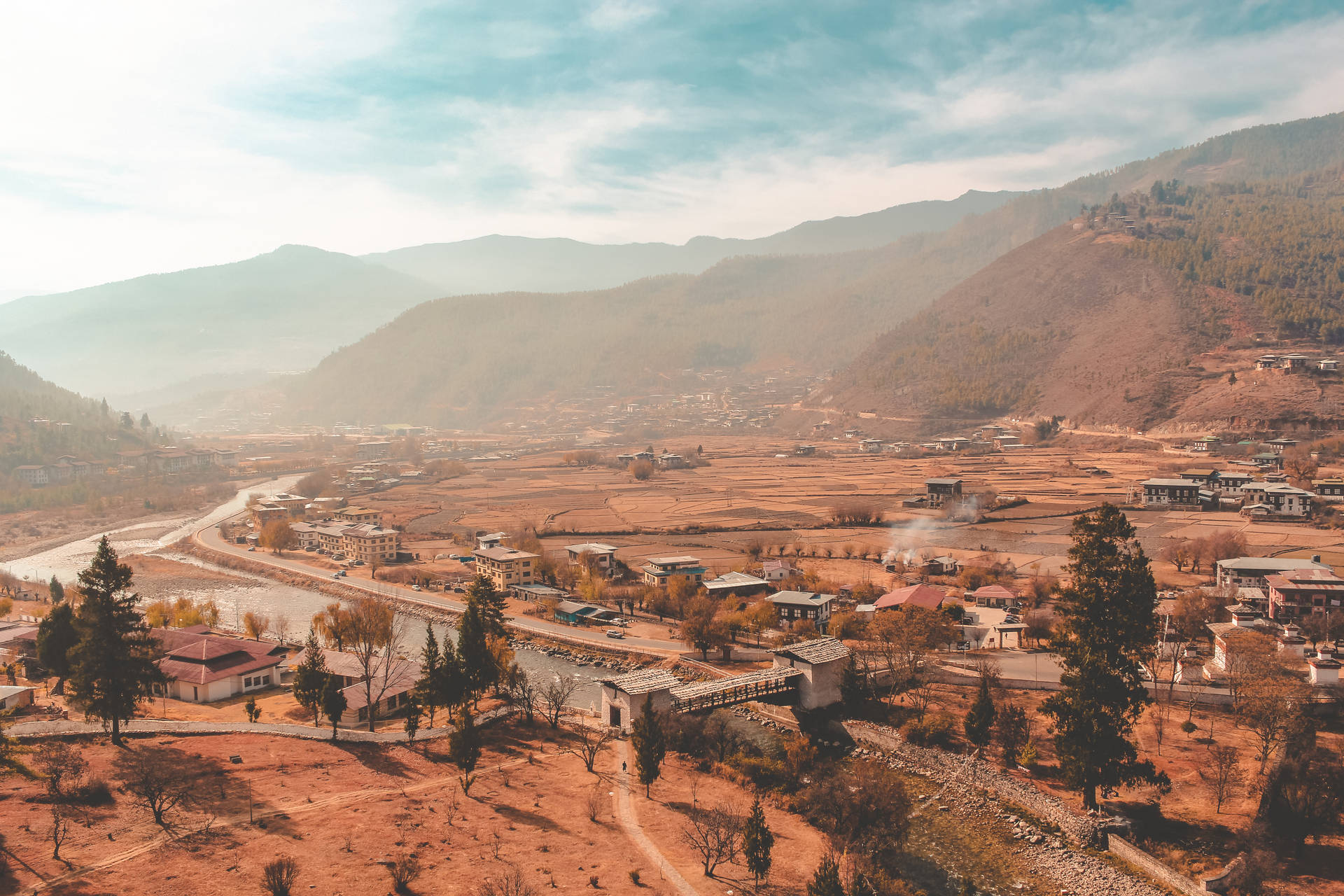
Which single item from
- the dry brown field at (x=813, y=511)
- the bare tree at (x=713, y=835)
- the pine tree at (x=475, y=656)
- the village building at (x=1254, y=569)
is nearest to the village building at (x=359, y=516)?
the dry brown field at (x=813, y=511)

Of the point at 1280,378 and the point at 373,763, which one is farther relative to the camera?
the point at 1280,378

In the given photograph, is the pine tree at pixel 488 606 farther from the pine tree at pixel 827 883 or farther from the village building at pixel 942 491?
the village building at pixel 942 491

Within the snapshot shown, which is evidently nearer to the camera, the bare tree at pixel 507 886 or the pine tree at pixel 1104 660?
the bare tree at pixel 507 886

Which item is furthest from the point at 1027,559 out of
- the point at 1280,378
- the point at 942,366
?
the point at 942,366

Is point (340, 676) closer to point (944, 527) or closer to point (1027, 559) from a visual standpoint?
point (1027, 559)

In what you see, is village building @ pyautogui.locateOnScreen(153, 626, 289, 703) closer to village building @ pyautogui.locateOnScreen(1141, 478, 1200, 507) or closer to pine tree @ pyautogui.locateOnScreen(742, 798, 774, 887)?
pine tree @ pyautogui.locateOnScreen(742, 798, 774, 887)
